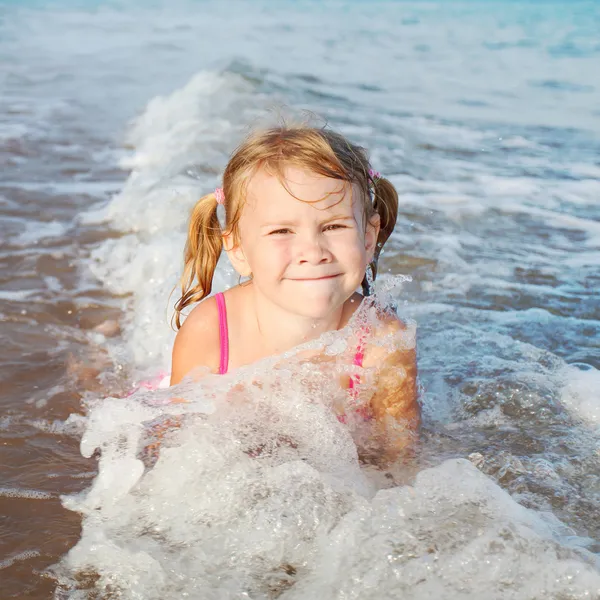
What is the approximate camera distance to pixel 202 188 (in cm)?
620

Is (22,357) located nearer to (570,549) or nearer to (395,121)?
(570,549)

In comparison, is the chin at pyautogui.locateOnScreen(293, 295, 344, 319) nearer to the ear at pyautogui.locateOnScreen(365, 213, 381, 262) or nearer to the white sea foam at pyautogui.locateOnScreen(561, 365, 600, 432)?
the ear at pyautogui.locateOnScreen(365, 213, 381, 262)

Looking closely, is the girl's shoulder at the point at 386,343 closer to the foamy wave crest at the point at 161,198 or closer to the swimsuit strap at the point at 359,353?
the swimsuit strap at the point at 359,353

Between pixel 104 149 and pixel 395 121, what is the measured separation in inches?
114

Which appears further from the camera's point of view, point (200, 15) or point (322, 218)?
point (200, 15)

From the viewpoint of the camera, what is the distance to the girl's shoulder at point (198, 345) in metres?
3.25

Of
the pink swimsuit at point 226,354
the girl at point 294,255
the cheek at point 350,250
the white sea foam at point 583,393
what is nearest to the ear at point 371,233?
the girl at point 294,255

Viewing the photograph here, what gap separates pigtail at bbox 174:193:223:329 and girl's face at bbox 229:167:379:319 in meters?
0.28

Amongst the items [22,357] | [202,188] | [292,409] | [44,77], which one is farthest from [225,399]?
[44,77]

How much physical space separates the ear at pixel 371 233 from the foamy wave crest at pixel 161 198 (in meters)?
1.12

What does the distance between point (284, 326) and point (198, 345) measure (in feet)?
1.09

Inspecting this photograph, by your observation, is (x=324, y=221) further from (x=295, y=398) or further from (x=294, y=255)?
(x=295, y=398)

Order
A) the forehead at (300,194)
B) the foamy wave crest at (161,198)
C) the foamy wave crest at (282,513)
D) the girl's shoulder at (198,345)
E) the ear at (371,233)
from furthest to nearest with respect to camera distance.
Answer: the foamy wave crest at (161,198), the girl's shoulder at (198,345), the ear at (371,233), the forehead at (300,194), the foamy wave crest at (282,513)

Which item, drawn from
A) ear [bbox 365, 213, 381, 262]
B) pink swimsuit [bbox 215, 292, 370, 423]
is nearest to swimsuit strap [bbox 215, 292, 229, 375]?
pink swimsuit [bbox 215, 292, 370, 423]
